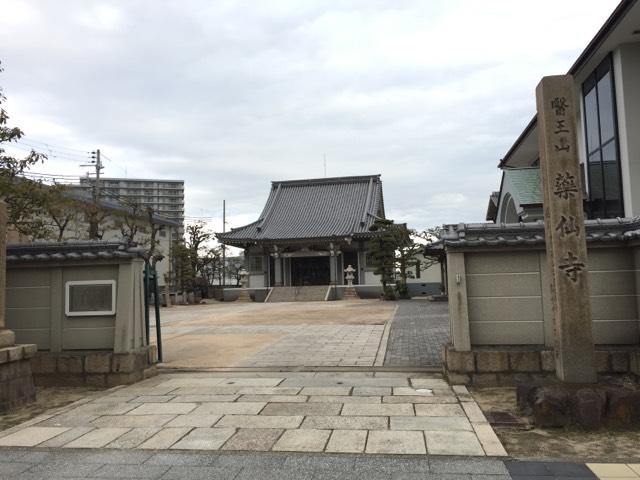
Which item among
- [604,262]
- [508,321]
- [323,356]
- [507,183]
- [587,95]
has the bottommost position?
[323,356]

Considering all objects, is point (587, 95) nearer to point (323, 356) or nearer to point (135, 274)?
point (323, 356)

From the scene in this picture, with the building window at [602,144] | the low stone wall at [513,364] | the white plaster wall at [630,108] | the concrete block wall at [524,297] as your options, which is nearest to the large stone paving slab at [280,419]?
the low stone wall at [513,364]

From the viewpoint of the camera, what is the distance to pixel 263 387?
694cm

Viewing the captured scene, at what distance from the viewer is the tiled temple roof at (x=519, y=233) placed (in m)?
6.54

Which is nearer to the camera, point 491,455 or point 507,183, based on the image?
point 491,455

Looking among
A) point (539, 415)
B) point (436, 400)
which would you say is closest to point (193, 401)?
point (436, 400)

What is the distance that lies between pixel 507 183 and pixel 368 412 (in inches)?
493

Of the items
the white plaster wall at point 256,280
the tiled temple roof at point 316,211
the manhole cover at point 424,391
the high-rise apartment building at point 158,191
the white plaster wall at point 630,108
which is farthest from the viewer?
the high-rise apartment building at point 158,191

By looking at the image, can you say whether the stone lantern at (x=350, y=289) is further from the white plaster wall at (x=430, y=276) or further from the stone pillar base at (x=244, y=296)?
the white plaster wall at (x=430, y=276)

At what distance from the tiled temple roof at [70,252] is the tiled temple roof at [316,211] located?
27.3 m

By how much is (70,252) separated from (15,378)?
2070mm

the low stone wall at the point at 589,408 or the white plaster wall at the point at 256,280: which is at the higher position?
the white plaster wall at the point at 256,280

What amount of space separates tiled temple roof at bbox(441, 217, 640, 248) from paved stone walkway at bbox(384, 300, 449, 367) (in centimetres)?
261

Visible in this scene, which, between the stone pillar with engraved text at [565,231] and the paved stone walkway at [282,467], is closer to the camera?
the paved stone walkway at [282,467]
